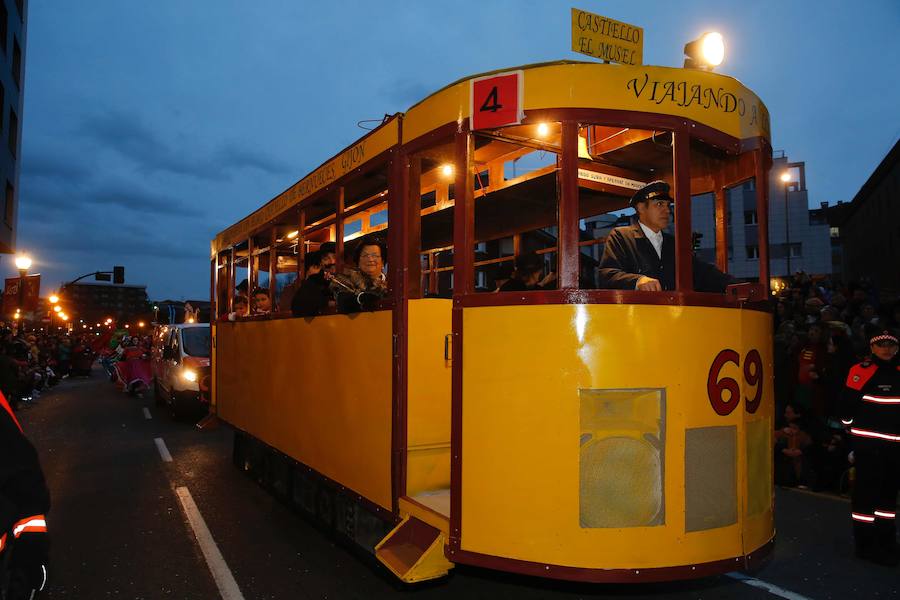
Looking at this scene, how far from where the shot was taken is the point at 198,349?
44.1 feet

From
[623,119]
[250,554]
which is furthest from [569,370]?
[250,554]

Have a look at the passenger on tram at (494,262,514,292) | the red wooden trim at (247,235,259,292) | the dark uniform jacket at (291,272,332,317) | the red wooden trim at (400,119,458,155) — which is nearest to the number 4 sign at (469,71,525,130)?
the red wooden trim at (400,119,458,155)

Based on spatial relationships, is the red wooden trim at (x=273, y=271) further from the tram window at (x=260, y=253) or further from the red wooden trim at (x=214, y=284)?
the red wooden trim at (x=214, y=284)

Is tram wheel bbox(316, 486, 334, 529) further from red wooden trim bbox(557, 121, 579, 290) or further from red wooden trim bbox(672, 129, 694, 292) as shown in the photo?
red wooden trim bbox(672, 129, 694, 292)

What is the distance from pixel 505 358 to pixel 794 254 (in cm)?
3886

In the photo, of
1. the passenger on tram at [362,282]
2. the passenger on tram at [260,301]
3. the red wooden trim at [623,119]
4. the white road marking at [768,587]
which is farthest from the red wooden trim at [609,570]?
the passenger on tram at [260,301]

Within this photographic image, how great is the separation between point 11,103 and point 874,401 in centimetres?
3117

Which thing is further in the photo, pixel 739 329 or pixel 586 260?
pixel 586 260

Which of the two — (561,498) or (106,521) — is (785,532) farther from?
(106,521)

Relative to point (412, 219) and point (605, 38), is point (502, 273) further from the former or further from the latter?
point (605, 38)

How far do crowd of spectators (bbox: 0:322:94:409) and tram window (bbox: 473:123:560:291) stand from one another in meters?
4.45

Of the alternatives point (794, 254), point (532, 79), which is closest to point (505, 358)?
point (532, 79)

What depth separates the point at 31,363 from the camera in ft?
66.2

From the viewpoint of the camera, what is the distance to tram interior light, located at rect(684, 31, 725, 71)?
391 centimetres
